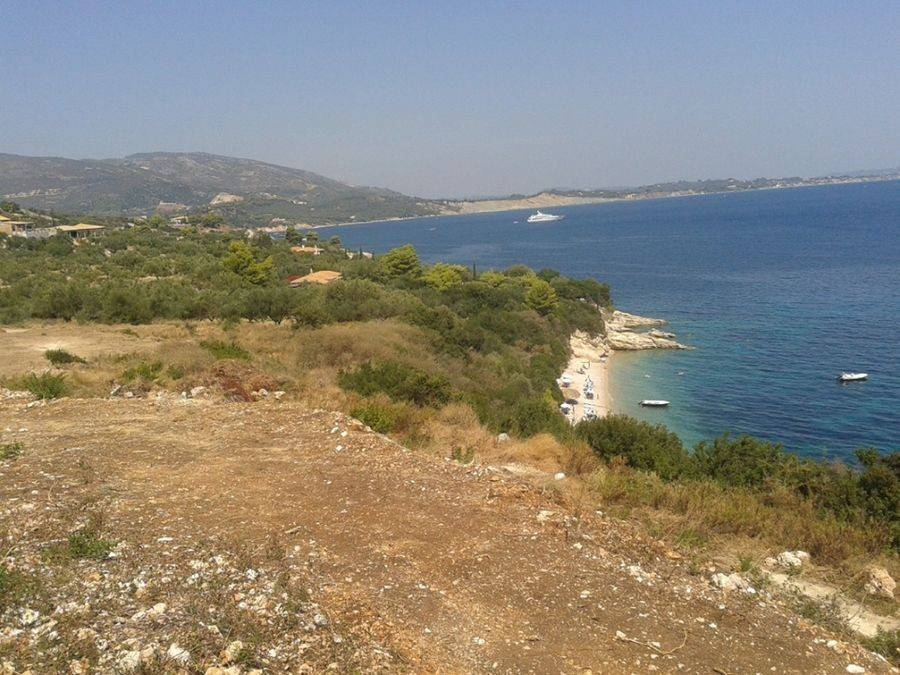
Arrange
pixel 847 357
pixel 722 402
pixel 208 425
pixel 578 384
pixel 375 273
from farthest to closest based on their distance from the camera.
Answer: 1. pixel 375 273
2. pixel 847 357
3. pixel 578 384
4. pixel 722 402
5. pixel 208 425

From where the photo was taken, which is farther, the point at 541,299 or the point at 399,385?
the point at 541,299


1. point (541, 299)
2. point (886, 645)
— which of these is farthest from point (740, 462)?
point (541, 299)

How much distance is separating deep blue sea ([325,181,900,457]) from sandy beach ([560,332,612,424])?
3.56 feet

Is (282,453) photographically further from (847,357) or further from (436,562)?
(847,357)

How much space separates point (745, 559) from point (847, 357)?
43.1 m

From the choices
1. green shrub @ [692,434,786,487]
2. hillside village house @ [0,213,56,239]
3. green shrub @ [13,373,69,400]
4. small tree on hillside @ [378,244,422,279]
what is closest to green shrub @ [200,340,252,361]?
green shrub @ [13,373,69,400]

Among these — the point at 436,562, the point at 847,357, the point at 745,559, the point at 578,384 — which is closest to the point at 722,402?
the point at 578,384

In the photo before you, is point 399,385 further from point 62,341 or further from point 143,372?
point 62,341

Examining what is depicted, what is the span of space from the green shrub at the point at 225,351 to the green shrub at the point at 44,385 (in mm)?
3933

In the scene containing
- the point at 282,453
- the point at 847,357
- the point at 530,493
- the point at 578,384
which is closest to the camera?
the point at 530,493

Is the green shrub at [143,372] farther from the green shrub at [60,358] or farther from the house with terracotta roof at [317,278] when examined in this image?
the house with terracotta roof at [317,278]

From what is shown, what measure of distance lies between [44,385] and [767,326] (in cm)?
5520

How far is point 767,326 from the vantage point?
5250 cm

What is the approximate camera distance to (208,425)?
10.9 meters
